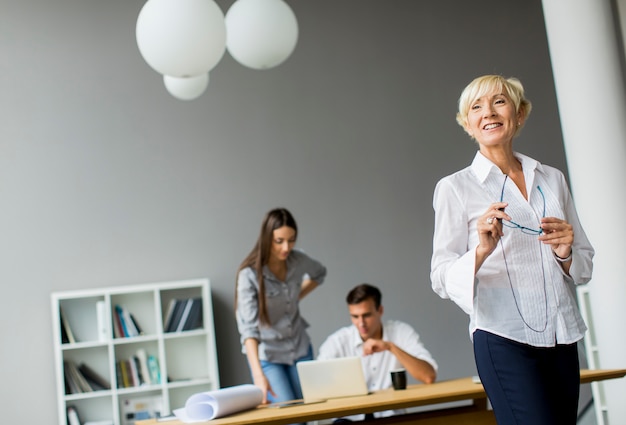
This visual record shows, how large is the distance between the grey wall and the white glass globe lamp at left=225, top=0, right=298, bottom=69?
9.19 ft

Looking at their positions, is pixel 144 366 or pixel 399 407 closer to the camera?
pixel 399 407

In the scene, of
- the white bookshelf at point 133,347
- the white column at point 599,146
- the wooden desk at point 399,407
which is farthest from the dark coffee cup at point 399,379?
the white bookshelf at point 133,347

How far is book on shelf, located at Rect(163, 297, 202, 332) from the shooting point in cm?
A: 557

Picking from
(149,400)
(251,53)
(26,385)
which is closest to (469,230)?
(251,53)

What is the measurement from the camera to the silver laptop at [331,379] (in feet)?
10.8

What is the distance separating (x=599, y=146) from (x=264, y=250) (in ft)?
5.72

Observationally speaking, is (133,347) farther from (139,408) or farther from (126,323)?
(139,408)

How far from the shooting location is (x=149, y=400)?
5566 mm

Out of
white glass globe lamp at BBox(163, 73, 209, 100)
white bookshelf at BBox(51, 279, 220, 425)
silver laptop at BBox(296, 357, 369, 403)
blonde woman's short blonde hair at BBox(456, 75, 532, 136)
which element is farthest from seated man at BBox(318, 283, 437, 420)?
blonde woman's short blonde hair at BBox(456, 75, 532, 136)

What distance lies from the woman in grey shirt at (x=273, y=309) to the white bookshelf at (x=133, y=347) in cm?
134

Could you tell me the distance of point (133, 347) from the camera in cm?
563

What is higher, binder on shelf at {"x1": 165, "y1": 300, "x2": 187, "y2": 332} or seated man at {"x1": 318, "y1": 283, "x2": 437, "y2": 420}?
binder on shelf at {"x1": 165, "y1": 300, "x2": 187, "y2": 332}

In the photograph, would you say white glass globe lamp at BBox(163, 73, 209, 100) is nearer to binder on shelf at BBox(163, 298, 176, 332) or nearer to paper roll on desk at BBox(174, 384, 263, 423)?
paper roll on desk at BBox(174, 384, 263, 423)

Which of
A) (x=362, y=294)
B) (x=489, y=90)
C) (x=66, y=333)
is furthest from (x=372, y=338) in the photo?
(x=489, y=90)
